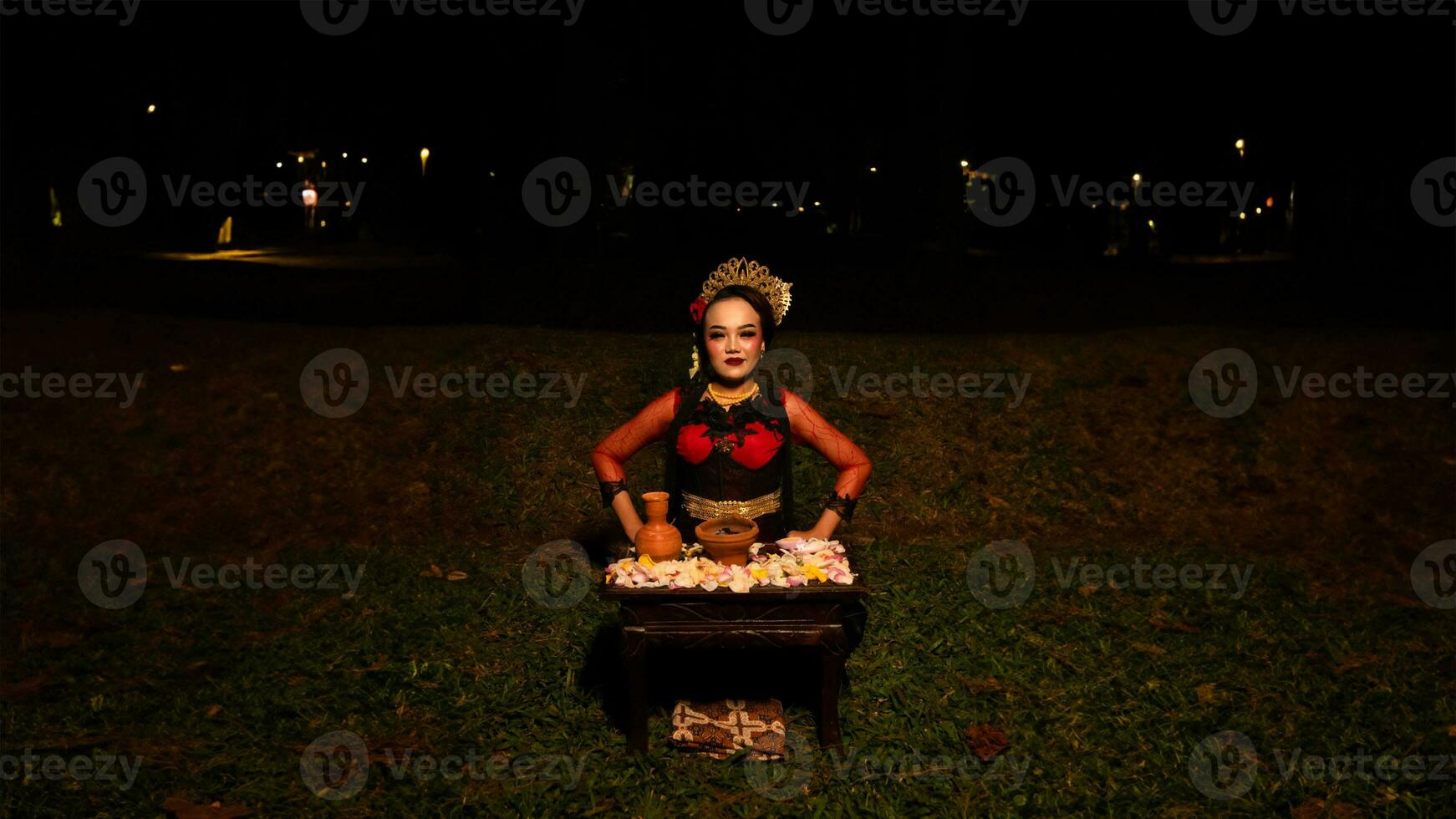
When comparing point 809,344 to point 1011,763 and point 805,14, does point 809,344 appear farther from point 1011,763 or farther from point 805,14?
point 805,14

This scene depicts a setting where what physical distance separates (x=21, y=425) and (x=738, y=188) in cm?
1391

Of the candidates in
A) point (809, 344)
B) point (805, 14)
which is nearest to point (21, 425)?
point (809, 344)
